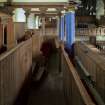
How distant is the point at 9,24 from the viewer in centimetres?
1050

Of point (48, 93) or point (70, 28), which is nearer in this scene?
point (48, 93)

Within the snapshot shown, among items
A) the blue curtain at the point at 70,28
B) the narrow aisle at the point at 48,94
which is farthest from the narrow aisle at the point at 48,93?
the blue curtain at the point at 70,28

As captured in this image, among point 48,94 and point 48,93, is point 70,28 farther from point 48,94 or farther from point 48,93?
point 48,94

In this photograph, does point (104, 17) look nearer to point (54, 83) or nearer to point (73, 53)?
point (73, 53)

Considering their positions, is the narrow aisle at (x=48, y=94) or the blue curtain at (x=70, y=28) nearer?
the narrow aisle at (x=48, y=94)

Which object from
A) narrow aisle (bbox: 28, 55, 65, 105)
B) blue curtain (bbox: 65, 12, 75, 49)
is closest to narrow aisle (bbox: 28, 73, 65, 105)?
narrow aisle (bbox: 28, 55, 65, 105)

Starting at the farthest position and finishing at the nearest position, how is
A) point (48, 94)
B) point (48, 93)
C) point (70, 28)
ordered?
point (70, 28), point (48, 93), point (48, 94)

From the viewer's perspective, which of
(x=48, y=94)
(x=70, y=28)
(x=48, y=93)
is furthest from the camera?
(x=70, y=28)

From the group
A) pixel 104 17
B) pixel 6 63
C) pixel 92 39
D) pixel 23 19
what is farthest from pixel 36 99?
pixel 104 17

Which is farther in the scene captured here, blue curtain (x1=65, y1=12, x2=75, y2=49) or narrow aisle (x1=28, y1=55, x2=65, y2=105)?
blue curtain (x1=65, y1=12, x2=75, y2=49)

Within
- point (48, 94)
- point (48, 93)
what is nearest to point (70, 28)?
point (48, 93)

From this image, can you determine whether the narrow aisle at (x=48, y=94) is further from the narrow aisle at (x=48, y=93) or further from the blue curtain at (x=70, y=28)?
the blue curtain at (x=70, y=28)

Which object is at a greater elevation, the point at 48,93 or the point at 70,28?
the point at 70,28

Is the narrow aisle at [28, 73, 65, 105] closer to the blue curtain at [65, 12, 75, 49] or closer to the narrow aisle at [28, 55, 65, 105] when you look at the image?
the narrow aisle at [28, 55, 65, 105]
